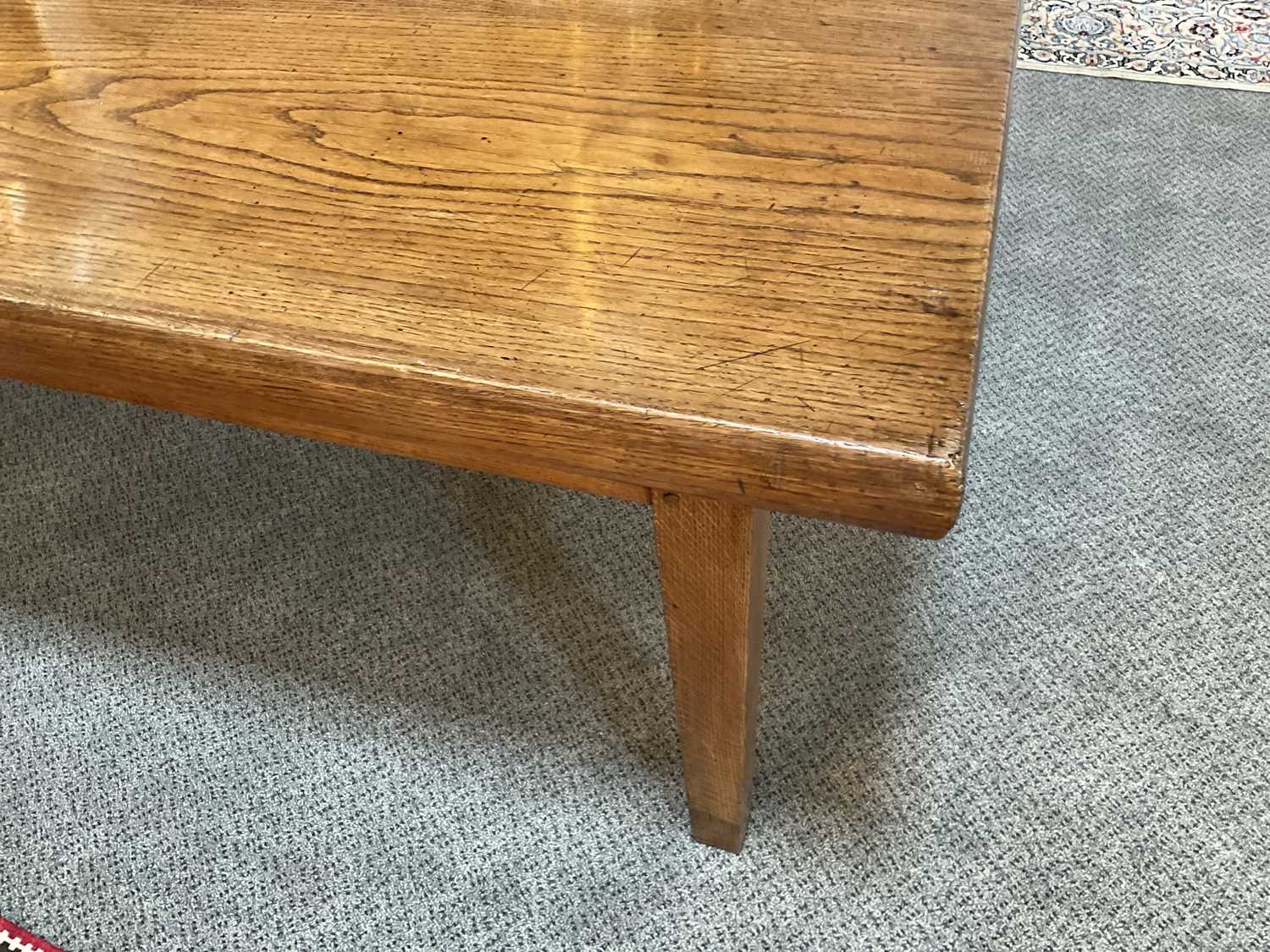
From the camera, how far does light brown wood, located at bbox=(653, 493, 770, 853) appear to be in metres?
0.62

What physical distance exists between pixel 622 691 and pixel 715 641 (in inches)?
11.6

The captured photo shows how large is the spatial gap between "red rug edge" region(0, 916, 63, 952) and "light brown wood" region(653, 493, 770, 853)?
49 cm

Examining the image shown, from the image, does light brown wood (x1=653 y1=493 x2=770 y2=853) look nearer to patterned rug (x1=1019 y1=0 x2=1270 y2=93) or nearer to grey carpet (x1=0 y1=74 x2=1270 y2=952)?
grey carpet (x1=0 y1=74 x2=1270 y2=952)

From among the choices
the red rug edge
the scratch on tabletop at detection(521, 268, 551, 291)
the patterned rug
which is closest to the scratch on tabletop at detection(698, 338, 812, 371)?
the scratch on tabletop at detection(521, 268, 551, 291)

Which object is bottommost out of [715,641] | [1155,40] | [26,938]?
[26,938]

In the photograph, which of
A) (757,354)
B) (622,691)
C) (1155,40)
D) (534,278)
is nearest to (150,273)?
(534,278)

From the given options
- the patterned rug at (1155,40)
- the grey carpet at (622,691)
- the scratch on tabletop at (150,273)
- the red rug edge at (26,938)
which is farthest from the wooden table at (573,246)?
the patterned rug at (1155,40)

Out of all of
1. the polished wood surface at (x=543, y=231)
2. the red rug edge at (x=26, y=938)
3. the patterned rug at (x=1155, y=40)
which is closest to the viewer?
the polished wood surface at (x=543, y=231)

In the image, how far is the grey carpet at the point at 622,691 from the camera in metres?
0.86

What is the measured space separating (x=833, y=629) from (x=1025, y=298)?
1.65 feet

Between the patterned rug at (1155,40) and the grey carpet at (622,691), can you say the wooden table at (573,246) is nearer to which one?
the grey carpet at (622,691)

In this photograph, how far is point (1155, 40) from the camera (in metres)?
1.66

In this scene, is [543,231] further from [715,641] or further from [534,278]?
[715,641]

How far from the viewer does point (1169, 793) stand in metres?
0.89
